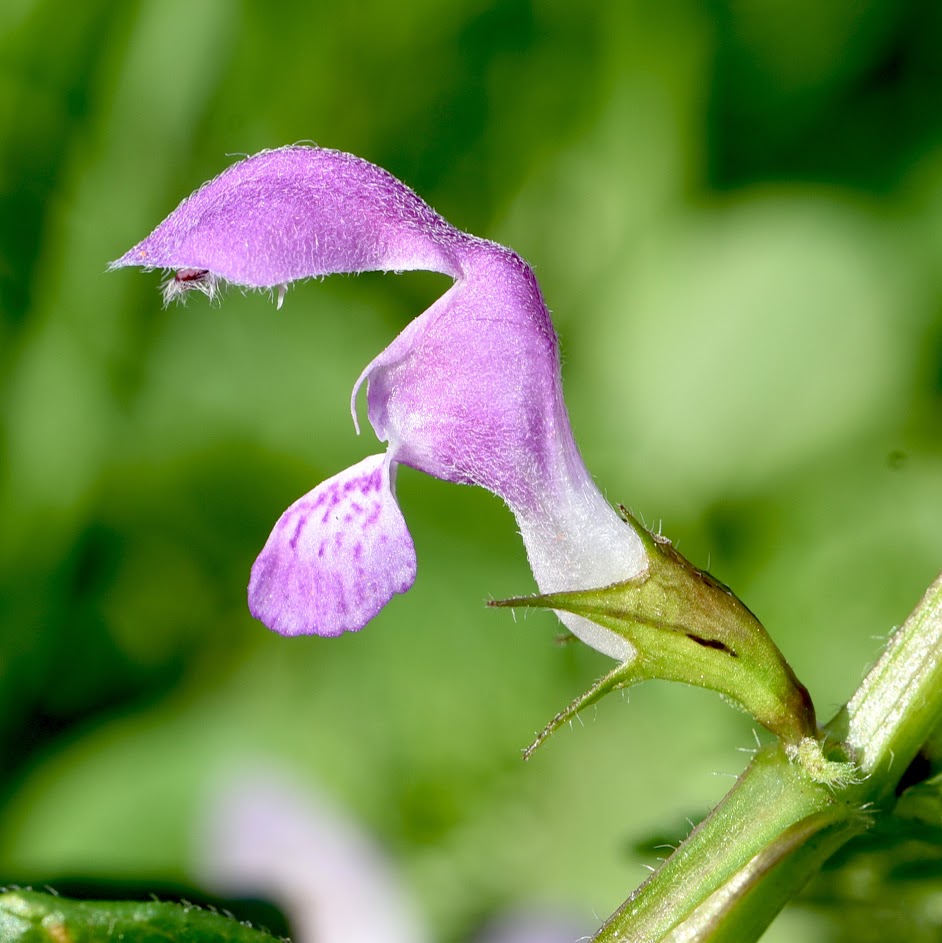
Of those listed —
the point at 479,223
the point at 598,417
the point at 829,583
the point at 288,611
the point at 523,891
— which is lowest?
the point at 523,891

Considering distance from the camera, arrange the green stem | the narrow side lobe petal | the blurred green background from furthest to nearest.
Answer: the blurred green background, the narrow side lobe petal, the green stem

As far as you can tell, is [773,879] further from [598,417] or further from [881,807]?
[598,417]

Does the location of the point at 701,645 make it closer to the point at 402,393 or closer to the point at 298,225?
the point at 402,393

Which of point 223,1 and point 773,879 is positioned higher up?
point 223,1

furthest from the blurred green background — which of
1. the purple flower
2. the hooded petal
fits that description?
the hooded petal

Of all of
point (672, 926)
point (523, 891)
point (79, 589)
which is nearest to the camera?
point (672, 926)

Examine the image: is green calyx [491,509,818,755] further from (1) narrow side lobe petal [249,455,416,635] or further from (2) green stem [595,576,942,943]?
(1) narrow side lobe petal [249,455,416,635]

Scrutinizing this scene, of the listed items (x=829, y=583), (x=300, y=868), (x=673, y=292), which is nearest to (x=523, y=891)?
(x=300, y=868)
